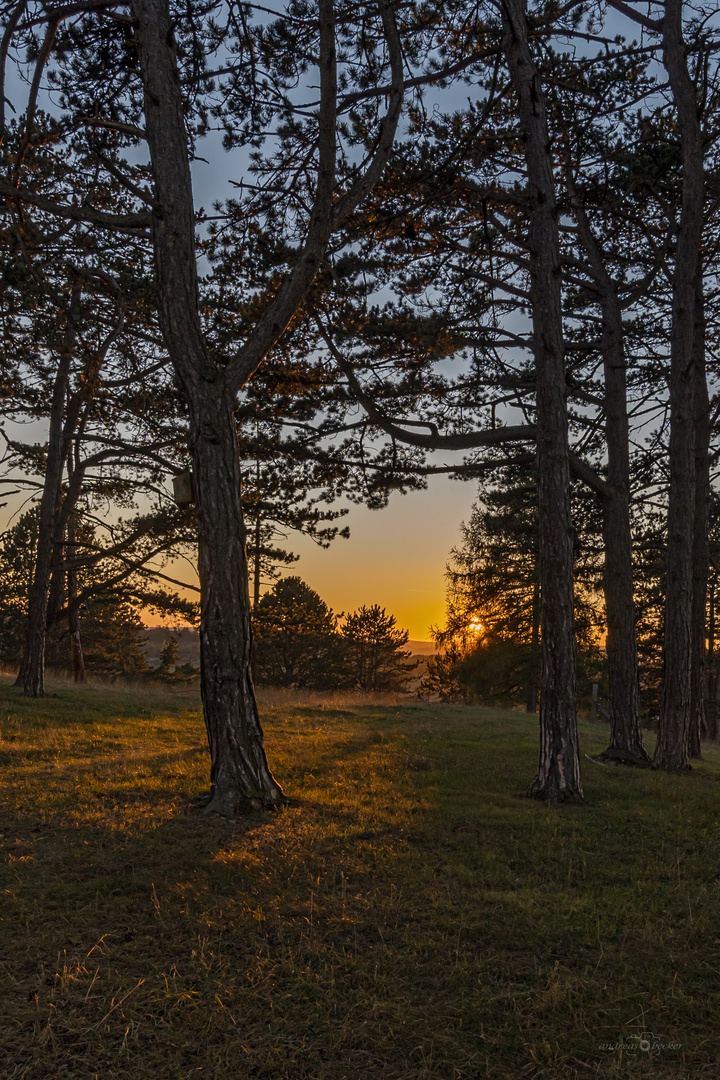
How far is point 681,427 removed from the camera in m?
10.9

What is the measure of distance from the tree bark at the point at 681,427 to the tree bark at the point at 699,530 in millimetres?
2326

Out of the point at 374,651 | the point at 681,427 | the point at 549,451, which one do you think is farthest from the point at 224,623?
the point at 374,651

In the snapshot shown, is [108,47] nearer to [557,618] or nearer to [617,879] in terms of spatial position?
[557,618]

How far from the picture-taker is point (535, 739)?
44.7 feet

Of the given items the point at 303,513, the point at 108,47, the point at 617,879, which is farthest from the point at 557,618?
the point at 303,513

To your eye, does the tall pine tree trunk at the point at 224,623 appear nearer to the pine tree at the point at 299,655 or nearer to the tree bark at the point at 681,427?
the tree bark at the point at 681,427

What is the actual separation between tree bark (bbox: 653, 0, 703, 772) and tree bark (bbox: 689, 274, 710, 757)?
91.6 inches

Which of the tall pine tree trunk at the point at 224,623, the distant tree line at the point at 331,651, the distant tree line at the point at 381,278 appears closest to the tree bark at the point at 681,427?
the distant tree line at the point at 381,278

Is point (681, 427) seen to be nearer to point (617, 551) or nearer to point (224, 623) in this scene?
point (617, 551)

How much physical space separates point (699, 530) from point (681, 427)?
3875mm

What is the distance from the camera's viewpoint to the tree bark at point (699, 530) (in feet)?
42.5

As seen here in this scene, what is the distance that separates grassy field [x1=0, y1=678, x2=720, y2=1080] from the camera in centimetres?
277

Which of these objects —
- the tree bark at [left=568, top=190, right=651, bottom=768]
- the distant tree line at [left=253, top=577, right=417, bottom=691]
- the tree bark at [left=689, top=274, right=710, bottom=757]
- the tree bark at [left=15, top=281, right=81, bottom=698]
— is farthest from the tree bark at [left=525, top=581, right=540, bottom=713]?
the tree bark at [left=15, top=281, right=81, bottom=698]

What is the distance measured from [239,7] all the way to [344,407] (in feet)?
16.5
